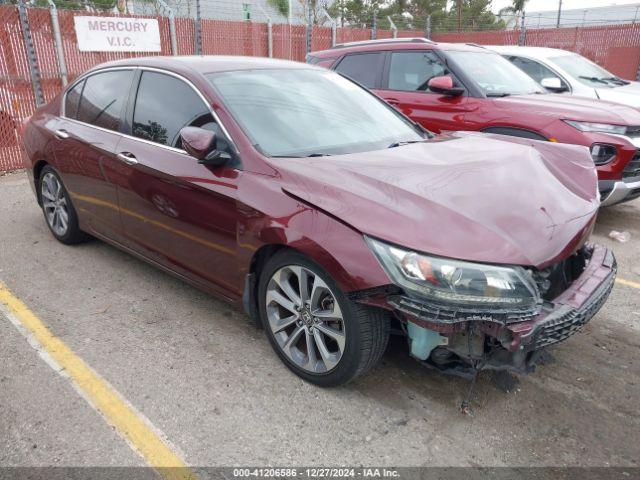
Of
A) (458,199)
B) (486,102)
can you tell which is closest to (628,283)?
(486,102)

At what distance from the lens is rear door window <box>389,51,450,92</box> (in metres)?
6.17

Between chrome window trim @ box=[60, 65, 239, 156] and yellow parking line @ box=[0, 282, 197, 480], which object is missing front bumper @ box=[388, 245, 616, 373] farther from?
chrome window trim @ box=[60, 65, 239, 156]

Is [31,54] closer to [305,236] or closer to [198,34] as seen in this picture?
[198,34]

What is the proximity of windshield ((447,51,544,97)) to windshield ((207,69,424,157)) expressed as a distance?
8.29 ft

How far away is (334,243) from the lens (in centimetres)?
243

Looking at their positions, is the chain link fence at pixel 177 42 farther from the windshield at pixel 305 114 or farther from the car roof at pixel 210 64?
the windshield at pixel 305 114

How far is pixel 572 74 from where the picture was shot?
801cm

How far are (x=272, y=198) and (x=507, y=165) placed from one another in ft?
4.46

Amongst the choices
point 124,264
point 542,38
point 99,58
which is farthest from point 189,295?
point 542,38

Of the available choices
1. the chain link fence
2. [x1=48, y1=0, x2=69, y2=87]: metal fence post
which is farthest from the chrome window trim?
[x1=48, y1=0, x2=69, y2=87]: metal fence post

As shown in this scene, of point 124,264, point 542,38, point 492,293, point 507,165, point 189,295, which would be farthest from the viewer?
point 542,38

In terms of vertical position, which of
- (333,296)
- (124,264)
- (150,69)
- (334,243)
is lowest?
(124,264)

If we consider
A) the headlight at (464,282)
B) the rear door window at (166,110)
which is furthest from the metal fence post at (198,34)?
the headlight at (464,282)

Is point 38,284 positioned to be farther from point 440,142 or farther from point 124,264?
point 440,142
